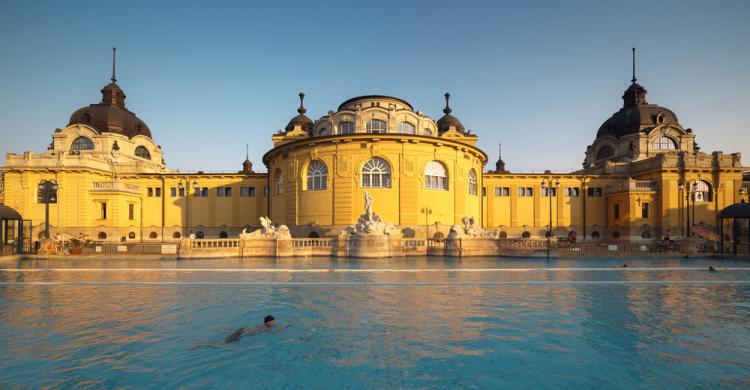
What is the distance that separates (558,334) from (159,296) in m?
12.7

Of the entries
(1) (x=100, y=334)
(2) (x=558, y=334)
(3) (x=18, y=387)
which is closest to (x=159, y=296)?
(1) (x=100, y=334)

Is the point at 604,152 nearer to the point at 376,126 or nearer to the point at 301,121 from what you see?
the point at 376,126

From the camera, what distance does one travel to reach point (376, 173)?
30.0m

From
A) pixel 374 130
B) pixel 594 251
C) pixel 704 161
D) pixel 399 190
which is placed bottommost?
pixel 594 251

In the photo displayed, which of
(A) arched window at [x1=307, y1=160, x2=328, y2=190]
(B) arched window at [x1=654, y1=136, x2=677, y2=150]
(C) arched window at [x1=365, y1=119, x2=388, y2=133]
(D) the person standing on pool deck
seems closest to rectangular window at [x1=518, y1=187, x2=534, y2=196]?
(B) arched window at [x1=654, y1=136, x2=677, y2=150]

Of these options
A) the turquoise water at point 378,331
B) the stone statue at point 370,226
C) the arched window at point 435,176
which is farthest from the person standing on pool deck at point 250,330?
the arched window at point 435,176

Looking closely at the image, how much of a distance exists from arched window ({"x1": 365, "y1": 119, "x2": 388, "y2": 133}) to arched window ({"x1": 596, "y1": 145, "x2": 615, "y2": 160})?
33404 mm

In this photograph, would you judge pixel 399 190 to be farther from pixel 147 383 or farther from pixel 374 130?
pixel 147 383

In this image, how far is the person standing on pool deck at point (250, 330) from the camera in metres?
7.87

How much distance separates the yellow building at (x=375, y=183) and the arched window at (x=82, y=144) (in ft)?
0.47

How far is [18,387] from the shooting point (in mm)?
5621

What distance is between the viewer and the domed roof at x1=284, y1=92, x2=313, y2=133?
44.1 meters

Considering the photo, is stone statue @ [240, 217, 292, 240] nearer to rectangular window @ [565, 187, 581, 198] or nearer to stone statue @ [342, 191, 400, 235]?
stone statue @ [342, 191, 400, 235]

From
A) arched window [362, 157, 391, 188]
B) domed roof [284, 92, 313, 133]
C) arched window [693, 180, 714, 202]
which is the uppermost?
domed roof [284, 92, 313, 133]
